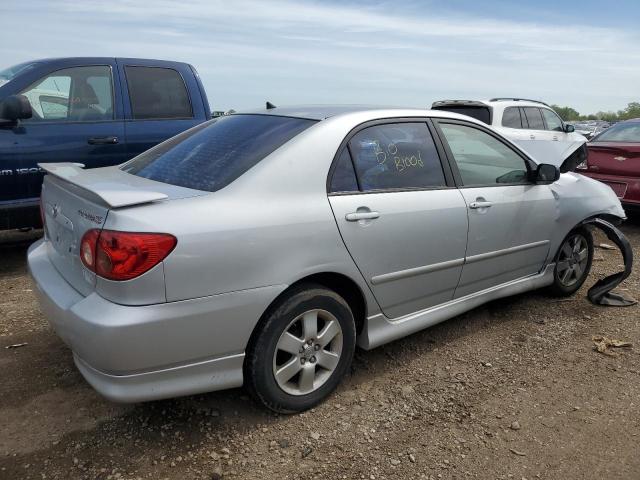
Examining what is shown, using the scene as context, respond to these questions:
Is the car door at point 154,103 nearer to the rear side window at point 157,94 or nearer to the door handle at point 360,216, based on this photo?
the rear side window at point 157,94

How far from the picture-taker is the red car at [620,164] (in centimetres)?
683

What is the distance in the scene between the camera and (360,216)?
9.10 feet

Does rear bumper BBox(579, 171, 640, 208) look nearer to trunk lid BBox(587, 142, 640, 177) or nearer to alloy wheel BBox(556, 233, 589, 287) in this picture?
trunk lid BBox(587, 142, 640, 177)

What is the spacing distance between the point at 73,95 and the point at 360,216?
368 centimetres

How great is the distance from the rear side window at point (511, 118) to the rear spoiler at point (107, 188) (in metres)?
7.54

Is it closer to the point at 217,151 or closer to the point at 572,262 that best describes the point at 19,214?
the point at 217,151

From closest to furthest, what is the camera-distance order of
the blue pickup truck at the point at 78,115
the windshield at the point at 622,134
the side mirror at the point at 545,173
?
1. the side mirror at the point at 545,173
2. the blue pickup truck at the point at 78,115
3. the windshield at the point at 622,134

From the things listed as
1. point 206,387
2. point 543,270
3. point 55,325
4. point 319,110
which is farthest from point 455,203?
point 55,325

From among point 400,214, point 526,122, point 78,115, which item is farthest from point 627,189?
point 78,115

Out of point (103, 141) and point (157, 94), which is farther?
point (157, 94)

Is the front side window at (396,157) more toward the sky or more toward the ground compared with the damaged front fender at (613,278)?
more toward the sky

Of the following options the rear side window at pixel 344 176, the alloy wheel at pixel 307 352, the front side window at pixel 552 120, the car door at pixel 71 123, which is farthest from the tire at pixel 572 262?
the front side window at pixel 552 120

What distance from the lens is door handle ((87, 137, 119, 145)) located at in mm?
5055

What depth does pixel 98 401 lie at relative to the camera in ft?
9.27
